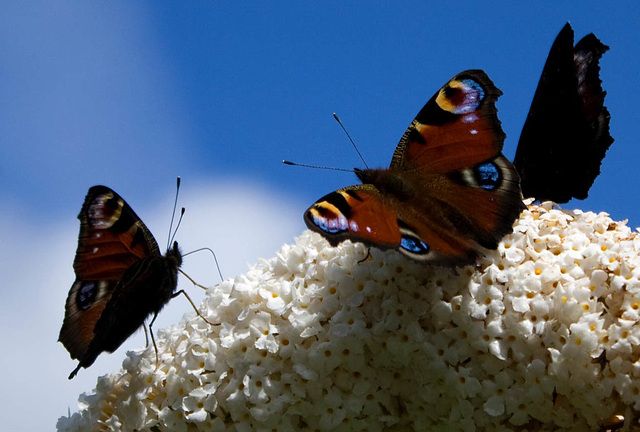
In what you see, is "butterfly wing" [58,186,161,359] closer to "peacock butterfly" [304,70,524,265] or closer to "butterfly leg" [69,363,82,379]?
"butterfly leg" [69,363,82,379]

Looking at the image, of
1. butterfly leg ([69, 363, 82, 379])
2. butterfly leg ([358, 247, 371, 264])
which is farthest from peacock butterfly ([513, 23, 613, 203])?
butterfly leg ([69, 363, 82, 379])

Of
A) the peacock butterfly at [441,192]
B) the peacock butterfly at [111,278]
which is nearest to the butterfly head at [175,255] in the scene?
the peacock butterfly at [111,278]

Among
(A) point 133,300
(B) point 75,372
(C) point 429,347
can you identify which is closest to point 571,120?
(C) point 429,347

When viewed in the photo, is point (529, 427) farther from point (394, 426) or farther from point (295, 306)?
point (295, 306)

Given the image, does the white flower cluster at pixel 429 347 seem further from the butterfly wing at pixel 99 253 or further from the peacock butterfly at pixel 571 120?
the peacock butterfly at pixel 571 120

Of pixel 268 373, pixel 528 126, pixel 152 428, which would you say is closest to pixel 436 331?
pixel 268 373

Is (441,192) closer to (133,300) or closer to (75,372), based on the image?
(133,300)
